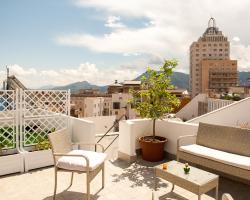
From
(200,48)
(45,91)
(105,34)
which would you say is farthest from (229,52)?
(45,91)

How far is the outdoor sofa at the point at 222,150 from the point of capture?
3.54 m

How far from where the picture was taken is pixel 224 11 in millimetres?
8078

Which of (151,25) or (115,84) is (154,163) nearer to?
(151,25)

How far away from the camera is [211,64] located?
7656cm

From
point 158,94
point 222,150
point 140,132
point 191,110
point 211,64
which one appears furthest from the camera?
point 211,64

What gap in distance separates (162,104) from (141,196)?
2.14 meters

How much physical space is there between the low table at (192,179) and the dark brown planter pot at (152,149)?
150 cm

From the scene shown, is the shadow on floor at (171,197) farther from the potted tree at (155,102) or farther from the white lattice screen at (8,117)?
the white lattice screen at (8,117)

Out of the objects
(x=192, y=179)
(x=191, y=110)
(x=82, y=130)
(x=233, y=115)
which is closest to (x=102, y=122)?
(x=191, y=110)

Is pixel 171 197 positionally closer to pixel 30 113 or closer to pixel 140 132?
pixel 140 132

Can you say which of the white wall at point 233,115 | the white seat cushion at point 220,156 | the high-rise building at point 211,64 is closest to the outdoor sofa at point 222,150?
the white seat cushion at point 220,156

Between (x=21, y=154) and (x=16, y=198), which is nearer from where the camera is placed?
(x=16, y=198)

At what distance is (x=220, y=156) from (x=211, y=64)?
78.0 m

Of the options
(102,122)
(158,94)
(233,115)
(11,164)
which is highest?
(158,94)
